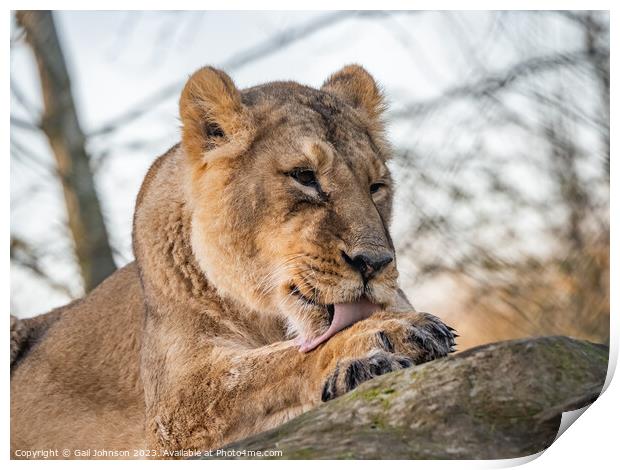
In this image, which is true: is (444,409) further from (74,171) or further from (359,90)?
(74,171)

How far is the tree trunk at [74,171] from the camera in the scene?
570 cm

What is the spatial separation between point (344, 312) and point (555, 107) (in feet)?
5.71

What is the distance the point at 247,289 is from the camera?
13.0 feet

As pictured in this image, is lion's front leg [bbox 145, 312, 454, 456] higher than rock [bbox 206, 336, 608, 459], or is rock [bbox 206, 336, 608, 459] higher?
lion's front leg [bbox 145, 312, 454, 456]

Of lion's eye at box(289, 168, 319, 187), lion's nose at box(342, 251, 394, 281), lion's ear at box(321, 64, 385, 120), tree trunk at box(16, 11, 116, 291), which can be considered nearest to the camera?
lion's nose at box(342, 251, 394, 281)

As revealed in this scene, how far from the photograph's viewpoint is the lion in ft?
11.6

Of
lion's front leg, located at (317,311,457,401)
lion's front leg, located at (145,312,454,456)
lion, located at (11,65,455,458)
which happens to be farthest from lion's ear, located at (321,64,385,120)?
lion's front leg, located at (317,311,457,401)

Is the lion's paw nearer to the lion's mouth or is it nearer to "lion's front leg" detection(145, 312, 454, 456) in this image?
"lion's front leg" detection(145, 312, 454, 456)

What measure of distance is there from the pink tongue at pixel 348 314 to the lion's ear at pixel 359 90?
127 cm

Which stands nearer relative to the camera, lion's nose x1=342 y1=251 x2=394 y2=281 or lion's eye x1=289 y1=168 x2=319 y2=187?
lion's nose x1=342 y1=251 x2=394 y2=281

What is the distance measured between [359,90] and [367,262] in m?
1.40

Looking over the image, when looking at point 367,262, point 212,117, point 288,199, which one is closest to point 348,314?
point 367,262

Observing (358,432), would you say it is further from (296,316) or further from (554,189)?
(554,189)
